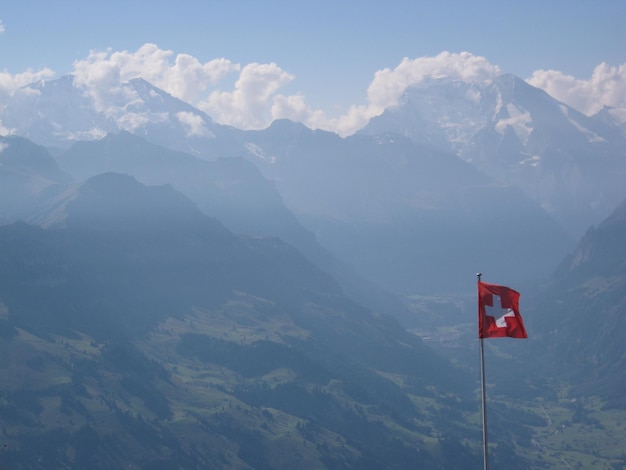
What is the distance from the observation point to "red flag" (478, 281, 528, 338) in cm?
12369

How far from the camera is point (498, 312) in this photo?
124875 millimetres

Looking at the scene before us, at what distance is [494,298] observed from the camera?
12456 cm

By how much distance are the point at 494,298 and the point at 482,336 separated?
514 cm

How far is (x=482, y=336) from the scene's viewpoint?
405 ft

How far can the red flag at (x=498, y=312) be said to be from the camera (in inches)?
4870

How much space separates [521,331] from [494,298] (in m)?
5.32

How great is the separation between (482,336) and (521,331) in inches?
197
